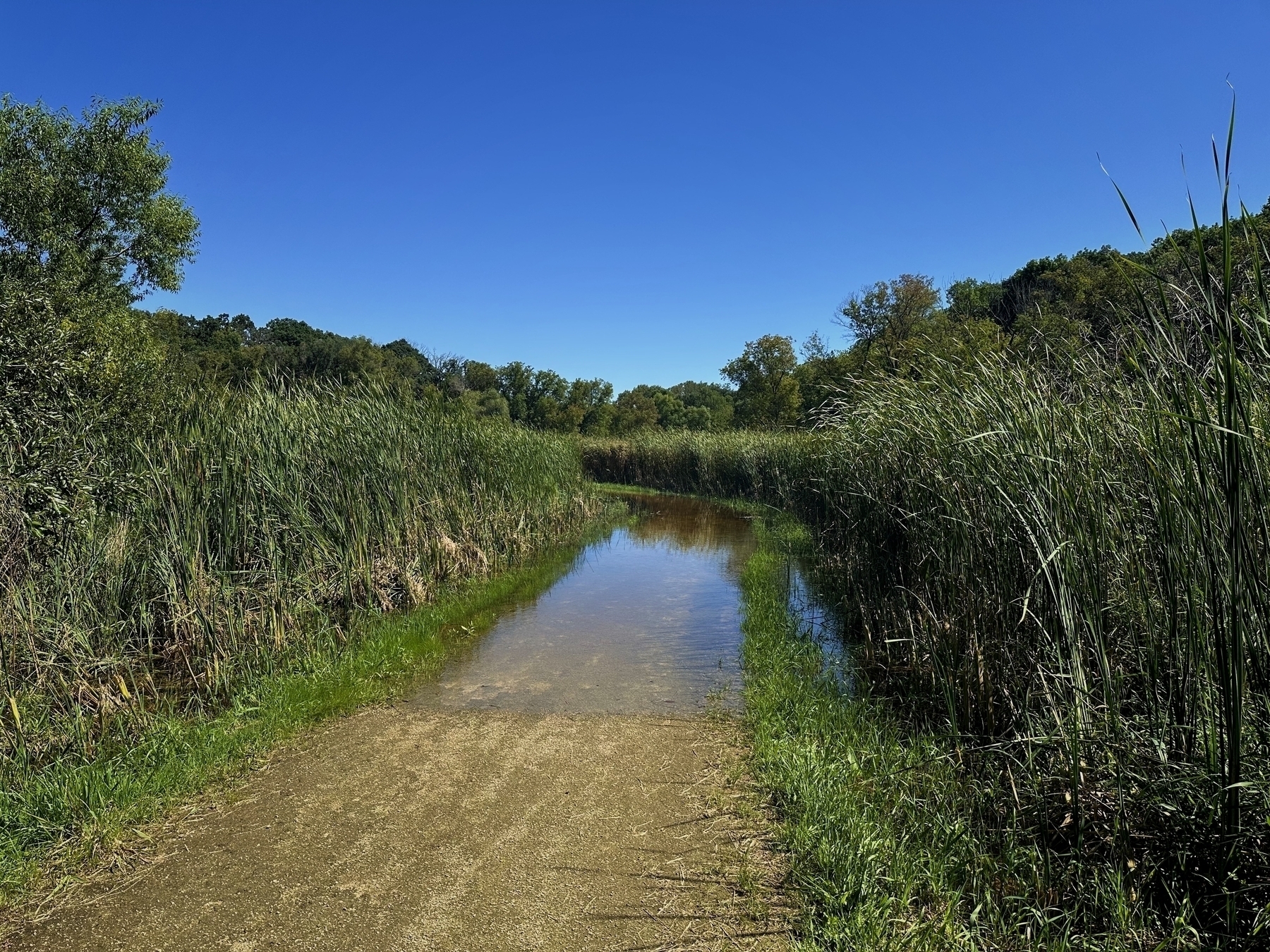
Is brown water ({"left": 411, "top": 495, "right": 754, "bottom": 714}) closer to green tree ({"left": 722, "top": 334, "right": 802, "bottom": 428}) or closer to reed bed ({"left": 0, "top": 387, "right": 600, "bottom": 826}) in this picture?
reed bed ({"left": 0, "top": 387, "right": 600, "bottom": 826})

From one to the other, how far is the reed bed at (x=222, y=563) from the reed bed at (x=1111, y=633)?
4973mm

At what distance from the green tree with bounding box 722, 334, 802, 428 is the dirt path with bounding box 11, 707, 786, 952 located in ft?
94.3

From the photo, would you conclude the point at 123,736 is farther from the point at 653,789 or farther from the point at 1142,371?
the point at 1142,371

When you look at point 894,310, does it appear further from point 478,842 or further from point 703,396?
point 703,396

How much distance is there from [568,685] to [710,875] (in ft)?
11.2

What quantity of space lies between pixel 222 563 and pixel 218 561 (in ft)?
0.53

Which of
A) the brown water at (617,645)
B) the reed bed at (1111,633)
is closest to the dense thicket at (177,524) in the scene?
the brown water at (617,645)

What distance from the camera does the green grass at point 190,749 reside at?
362cm

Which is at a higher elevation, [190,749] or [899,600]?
[899,600]

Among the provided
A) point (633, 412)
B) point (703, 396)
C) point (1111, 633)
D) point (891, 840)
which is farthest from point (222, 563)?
point (703, 396)

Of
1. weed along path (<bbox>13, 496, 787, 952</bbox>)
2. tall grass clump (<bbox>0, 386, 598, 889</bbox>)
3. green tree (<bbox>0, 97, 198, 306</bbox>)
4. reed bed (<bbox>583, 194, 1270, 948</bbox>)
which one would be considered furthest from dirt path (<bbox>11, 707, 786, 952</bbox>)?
green tree (<bbox>0, 97, 198, 306</bbox>)

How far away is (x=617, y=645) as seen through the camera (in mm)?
8125

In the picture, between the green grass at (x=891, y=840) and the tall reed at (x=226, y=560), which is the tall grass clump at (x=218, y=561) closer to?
Answer: the tall reed at (x=226, y=560)

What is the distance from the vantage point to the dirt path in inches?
120
